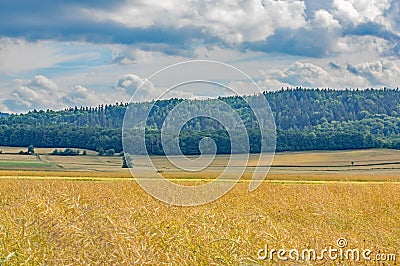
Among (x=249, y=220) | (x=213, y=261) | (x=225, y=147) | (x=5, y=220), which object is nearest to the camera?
(x=213, y=261)

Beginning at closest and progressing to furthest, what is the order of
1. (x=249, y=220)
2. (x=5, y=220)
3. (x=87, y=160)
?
(x=249, y=220) → (x=5, y=220) → (x=87, y=160)

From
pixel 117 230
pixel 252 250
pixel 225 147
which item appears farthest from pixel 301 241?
pixel 225 147

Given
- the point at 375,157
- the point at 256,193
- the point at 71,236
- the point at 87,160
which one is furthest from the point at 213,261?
the point at 375,157

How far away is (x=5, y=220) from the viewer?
420 inches

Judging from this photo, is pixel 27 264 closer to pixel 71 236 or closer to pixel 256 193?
pixel 71 236

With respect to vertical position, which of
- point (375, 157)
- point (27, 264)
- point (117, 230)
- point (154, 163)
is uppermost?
point (375, 157)

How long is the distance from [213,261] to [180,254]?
0.59m

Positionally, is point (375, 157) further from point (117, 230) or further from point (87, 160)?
point (117, 230)

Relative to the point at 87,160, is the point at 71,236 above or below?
below

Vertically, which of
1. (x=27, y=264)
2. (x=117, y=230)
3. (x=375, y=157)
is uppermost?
(x=375, y=157)

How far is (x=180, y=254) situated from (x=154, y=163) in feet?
40.5

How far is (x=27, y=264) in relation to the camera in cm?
827

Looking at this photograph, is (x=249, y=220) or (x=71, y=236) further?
(x=249, y=220)

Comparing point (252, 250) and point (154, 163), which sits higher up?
point (154, 163)
